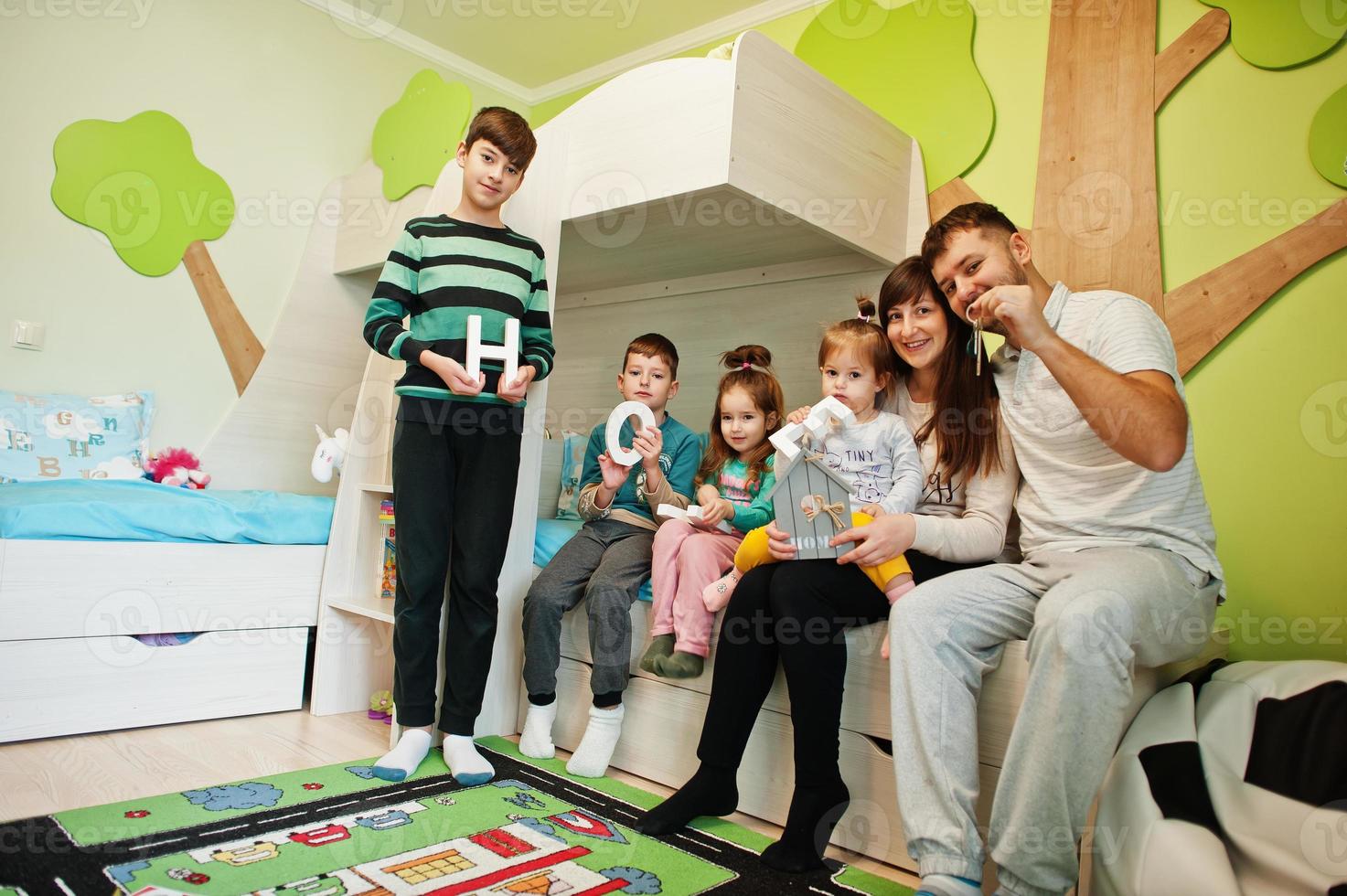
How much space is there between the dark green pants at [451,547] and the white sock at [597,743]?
0.22 meters

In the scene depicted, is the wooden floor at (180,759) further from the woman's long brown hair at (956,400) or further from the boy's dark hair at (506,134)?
the boy's dark hair at (506,134)

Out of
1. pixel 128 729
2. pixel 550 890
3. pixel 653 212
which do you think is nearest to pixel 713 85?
pixel 653 212

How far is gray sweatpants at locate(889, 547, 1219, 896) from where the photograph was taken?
105 centimetres

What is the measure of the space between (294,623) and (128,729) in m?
0.39

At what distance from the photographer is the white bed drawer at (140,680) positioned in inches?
→ 69.6

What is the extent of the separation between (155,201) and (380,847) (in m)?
2.39

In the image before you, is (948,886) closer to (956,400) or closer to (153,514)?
(956,400)

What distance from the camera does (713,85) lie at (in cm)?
176

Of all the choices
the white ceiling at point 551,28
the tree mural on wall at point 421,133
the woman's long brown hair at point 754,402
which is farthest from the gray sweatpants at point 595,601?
the white ceiling at point 551,28

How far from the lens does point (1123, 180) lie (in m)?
1.96

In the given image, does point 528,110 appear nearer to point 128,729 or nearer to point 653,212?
point 653,212

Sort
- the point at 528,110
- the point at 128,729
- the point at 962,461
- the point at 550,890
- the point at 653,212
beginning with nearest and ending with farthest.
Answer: the point at 550,890
the point at 962,461
the point at 128,729
the point at 653,212
the point at 528,110

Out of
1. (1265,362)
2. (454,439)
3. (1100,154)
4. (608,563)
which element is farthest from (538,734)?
(1100,154)

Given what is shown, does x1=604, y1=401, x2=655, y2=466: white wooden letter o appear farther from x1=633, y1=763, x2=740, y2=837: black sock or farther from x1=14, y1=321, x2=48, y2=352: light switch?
x1=14, y1=321, x2=48, y2=352: light switch
